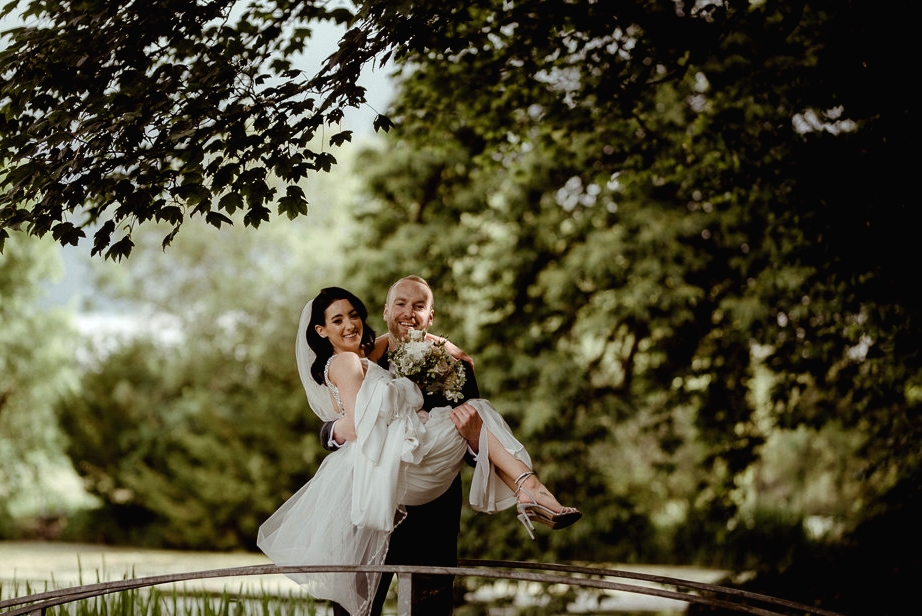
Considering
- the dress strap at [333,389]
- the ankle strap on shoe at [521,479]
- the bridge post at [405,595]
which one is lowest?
the ankle strap on shoe at [521,479]

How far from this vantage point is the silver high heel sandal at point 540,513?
4.38m

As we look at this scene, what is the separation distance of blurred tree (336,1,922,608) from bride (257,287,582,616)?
1757mm

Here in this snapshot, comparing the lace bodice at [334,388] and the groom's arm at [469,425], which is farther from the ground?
the lace bodice at [334,388]

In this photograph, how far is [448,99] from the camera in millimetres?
8594

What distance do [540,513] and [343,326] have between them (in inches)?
47.4

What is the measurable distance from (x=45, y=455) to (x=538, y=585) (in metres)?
14.1

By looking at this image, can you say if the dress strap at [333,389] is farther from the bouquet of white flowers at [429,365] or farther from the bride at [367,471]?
the bouquet of white flowers at [429,365]

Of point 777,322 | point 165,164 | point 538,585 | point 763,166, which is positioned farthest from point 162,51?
point 538,585

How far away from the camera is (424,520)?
4.75m

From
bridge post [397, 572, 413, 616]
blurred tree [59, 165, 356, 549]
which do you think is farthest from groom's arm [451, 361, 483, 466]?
blurred tree [59, 165, 356, 549]

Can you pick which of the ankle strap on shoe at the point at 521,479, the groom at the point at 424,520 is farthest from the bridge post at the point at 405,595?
the ankle strap on shoe at the point at 521,479

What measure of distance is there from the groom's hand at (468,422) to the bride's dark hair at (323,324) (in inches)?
23.8

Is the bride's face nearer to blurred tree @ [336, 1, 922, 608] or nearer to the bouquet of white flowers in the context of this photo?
the bouquet of white flowers

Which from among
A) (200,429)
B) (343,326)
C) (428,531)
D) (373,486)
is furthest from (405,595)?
(200,429)
